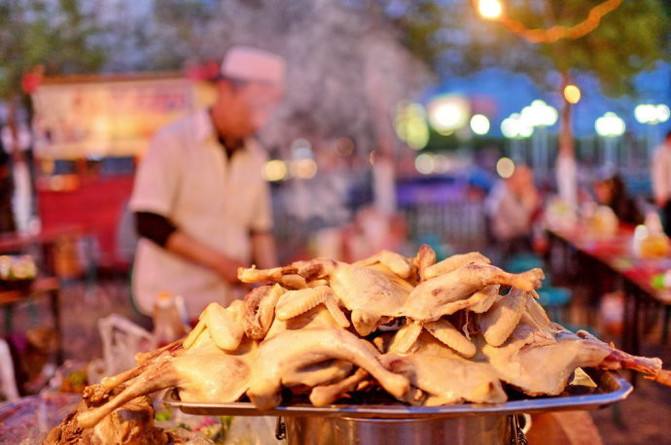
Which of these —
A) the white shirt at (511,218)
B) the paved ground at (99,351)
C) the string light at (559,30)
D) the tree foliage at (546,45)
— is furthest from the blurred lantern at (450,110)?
the string light at (559,30)

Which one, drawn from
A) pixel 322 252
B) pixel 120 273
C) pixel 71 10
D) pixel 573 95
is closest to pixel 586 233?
A: pixel 573 95

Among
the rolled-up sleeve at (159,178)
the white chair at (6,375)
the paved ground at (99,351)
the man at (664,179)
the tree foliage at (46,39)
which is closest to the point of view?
the white chair at (6,375)

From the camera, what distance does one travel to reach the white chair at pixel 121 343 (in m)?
2.41

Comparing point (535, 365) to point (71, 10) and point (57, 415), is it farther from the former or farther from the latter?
point (71, 10)

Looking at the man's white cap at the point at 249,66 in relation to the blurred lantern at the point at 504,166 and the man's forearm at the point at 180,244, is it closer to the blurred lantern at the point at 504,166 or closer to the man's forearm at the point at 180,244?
the man's forearm at the point at 180,244

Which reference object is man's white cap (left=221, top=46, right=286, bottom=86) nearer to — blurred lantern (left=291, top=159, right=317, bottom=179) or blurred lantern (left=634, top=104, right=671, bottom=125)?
blurred lantern (left=634, top=104, right=671, bottom=125)

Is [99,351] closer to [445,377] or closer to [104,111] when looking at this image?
[104,111]

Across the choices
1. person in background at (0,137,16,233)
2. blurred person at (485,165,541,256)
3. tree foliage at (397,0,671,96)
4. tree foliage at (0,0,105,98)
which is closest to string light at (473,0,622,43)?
tree foliage at (397,0,671,96)

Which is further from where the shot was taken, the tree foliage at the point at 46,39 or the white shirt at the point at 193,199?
the tree foliage at the point at 46,39

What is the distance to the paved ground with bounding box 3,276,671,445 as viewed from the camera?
16.0ft

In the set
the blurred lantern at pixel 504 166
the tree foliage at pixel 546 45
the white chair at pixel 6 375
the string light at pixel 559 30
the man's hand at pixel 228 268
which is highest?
the tree foliage at pixel 546 45

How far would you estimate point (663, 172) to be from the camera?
9.48 m

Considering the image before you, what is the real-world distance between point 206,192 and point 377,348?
248cm

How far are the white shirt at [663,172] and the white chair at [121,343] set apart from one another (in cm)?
813
